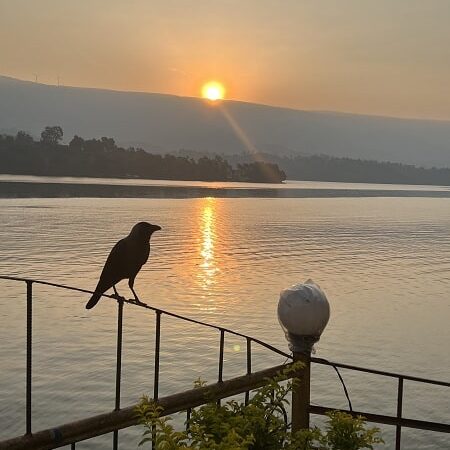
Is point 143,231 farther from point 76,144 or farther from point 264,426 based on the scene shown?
point 76,144

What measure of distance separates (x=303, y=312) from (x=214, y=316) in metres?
28.1

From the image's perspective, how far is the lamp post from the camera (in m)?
4.84

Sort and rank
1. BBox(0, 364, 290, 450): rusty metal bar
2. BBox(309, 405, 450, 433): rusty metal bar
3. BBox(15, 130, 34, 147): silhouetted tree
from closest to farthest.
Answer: BBox(0, 364, 290, 450): rusty metal bar < BBox(309, 405, 450, 433): rusty metal bar < BBox(15, 130, 34, 147): silhouetted tree

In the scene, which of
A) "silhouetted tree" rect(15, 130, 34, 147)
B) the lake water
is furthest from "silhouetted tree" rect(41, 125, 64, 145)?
the lake water

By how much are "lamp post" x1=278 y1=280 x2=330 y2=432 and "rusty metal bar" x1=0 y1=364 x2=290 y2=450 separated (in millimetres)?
226

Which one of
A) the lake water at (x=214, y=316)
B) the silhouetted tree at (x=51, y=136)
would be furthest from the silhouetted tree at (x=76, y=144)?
the lake water at (x=214, y=316)

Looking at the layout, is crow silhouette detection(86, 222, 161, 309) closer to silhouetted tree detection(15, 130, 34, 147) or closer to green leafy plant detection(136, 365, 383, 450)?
green leafy plant detection(136, 365, 383, 450)

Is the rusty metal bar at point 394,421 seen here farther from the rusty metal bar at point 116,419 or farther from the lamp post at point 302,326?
the rusty metal bar at point 116,419

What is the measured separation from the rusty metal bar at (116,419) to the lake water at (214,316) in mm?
13627

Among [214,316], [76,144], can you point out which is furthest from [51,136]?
[214,316]

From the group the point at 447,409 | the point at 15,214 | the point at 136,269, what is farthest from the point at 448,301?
the point at 15,214

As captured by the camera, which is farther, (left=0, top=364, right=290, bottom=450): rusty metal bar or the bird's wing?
the bird's wing

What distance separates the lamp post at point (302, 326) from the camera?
484cm

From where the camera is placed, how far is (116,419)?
4082mm
